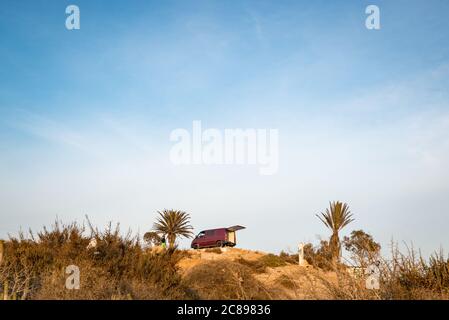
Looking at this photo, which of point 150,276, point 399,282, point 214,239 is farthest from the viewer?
point 214,239

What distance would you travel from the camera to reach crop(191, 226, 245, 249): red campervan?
4056 cm

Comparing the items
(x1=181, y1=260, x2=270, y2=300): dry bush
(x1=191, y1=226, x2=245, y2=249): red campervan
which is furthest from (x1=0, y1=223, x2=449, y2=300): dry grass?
(x1=191, y1=226, x2=245, y2=249): red campervan

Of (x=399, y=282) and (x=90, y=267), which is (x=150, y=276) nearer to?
(x=90, y=267)

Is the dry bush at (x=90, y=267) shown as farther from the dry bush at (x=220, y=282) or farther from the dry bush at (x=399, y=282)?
the dry bush at (x=399, y=282)

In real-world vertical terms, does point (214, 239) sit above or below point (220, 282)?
above

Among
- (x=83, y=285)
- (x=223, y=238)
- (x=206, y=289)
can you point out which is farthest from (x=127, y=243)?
(x=223, y=238)

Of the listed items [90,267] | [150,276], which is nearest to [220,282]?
[150,276]

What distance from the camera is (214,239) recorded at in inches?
1606

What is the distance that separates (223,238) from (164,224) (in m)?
7.44

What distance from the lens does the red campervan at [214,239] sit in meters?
40.6

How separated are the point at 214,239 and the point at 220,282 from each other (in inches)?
1066

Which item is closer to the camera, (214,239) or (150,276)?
(150,276)

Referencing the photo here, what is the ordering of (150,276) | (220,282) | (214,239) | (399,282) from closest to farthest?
1. (399,282)
2. (150,276)
3. (220,282)
4. (214,239)
